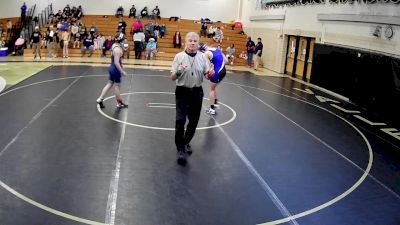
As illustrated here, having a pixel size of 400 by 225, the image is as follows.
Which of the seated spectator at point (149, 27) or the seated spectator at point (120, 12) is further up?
the seated spectator at point (120, 12)

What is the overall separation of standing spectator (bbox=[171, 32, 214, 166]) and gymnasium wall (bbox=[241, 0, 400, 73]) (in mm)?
8392

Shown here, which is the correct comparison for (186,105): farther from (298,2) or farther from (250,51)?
(250,51)

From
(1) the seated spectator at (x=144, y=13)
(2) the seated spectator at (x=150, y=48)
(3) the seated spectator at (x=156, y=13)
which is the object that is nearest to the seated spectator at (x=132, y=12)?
(1) the seated spectator at (x=144, y=13)

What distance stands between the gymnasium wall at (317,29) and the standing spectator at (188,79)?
839 centimetres

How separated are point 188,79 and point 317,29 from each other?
1266 centimetres

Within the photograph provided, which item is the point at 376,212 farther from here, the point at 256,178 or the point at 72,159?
the point at 72,159

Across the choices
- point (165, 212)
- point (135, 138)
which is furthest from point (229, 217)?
point (135, 138)

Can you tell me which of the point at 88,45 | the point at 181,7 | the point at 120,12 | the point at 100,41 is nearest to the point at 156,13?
the point at 181,7

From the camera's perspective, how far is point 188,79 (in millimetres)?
6289

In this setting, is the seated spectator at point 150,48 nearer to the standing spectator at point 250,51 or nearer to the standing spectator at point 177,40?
the standing spectator at point 177,40

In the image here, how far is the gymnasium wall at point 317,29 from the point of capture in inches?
509

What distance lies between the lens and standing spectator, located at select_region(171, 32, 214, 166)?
620 centimetres

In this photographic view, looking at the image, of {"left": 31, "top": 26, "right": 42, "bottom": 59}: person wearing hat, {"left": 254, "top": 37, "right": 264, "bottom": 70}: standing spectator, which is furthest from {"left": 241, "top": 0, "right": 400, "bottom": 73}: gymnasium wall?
{"left": 31, "top": 26, "right": 42, "bottom": 59}: person wearing hat

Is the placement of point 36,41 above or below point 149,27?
below
